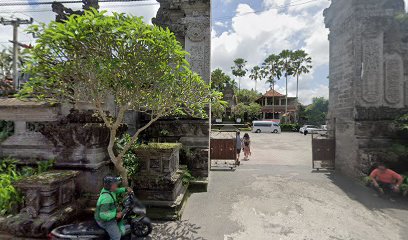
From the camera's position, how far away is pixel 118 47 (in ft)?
11.3

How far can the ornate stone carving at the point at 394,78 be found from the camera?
7.69 metres

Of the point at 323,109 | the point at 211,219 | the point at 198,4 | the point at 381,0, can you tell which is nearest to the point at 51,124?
the point at 211,219

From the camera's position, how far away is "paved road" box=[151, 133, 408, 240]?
168 inches

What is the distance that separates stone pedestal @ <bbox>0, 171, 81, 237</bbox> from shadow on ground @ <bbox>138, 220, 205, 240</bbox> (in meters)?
1.65

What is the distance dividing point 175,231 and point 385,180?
613 centimetres

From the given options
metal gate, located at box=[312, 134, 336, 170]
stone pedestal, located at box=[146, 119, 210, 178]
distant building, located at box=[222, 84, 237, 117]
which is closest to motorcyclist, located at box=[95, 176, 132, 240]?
stone pedestal, located at box=[146, 119, 210, 178]

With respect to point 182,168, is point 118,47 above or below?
above

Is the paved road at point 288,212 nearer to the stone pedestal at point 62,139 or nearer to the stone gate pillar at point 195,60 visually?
the stone gate pillar at point 195,60

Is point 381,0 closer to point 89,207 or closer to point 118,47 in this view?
point 118,47

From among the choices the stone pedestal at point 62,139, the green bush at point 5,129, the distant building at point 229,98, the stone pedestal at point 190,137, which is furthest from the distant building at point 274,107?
the green bush at point 5,129

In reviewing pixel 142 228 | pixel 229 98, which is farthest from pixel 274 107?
pixel 142 228

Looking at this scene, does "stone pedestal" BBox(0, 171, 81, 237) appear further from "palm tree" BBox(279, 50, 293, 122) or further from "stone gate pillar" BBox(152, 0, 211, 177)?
"palm tree" BBox(279, 50, 293, 122)

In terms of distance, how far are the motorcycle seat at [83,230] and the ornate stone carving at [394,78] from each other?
9805 millimetres

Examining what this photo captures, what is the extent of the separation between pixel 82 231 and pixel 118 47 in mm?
2953
